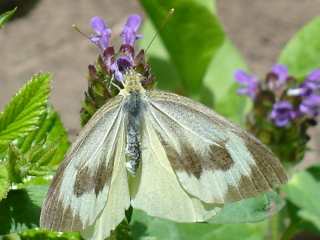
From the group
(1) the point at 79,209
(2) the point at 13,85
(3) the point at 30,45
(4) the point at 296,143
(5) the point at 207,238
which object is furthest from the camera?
(3) the point at 30,45

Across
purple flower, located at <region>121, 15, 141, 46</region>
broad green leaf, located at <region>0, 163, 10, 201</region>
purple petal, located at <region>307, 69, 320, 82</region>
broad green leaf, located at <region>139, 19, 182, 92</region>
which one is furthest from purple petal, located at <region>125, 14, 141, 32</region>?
broad green leaf, located at <region>139, 19, 182, 92</region>

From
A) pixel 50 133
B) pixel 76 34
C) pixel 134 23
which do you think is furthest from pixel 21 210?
pixel 76 34

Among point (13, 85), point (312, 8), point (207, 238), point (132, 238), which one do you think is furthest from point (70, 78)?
point (132, 238)

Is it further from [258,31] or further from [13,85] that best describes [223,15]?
[13,85]

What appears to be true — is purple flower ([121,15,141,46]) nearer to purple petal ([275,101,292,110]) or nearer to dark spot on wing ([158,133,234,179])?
dark spot on wing ([158,133,234,179])

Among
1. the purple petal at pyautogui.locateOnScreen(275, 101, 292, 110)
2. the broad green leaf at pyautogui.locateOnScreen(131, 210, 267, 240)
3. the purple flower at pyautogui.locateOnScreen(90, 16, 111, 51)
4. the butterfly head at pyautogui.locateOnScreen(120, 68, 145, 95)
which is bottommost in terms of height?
the broad green leaf at pyautogui.locateOnScreen(131, 210, 267, 240)

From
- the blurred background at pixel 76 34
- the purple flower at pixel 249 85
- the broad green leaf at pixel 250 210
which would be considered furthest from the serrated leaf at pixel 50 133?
the blurred background at pixel 76 34

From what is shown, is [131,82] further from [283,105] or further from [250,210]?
[283,105]
